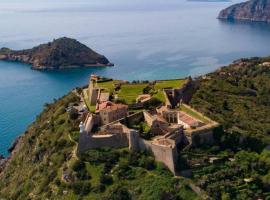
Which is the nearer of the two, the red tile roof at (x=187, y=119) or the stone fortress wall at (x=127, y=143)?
the stone fortress wall at (x=127, y=143)

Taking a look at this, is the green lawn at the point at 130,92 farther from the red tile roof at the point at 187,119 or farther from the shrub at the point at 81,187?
the shrub at the point at 81,187

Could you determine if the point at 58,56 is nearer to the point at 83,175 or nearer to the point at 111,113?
the point at 111,113

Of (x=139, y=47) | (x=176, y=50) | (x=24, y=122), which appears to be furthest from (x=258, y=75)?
(x=139, y=47)

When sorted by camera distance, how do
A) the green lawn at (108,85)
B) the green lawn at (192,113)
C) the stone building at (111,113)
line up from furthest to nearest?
the green lawn at (108,85), the stone building at (111,113), the green lawn at (192,113)

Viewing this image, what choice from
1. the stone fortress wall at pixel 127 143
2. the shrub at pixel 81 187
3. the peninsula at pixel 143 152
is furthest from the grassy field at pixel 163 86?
the shrub at pixel 81 187

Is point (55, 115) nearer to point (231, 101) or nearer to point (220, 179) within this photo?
point (231, 101)

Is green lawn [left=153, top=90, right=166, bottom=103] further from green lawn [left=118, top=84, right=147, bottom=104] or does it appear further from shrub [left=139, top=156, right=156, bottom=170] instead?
shrub [left=139, top=156, right=156, bottom=170]
